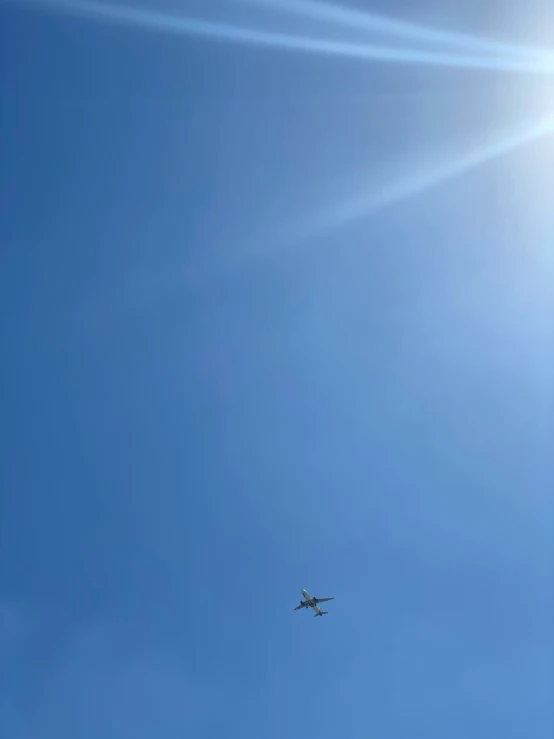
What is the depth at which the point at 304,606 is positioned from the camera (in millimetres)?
117000
